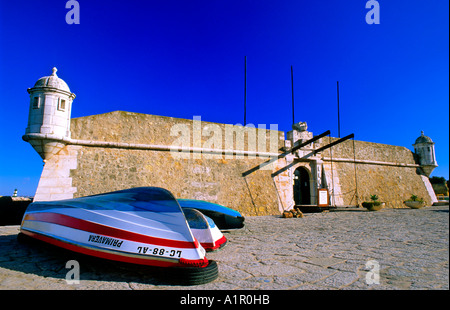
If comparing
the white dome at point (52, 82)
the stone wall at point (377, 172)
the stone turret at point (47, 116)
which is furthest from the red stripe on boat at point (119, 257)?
the stone wall at point (377, 172)

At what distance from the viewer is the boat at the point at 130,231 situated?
2643 millimetres

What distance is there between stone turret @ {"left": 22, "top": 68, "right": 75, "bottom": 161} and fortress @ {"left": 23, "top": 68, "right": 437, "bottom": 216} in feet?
0.09

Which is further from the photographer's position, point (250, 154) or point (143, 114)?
point (250, 154)

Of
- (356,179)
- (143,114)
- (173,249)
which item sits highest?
(143,114)

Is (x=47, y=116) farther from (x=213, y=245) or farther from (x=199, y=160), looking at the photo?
(x=213, y=245)

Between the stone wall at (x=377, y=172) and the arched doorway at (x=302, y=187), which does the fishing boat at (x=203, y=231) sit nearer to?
the arched doorway at (x=302, y=187)

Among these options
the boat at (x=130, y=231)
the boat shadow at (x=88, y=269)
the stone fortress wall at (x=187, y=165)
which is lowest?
the boat shadow at (x=88, y=269)

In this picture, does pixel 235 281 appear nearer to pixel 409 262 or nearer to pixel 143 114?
pixel 409 262

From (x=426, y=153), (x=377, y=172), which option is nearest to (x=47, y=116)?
(x=377, y=172)

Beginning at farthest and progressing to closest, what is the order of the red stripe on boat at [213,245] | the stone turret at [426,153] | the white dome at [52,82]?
the stone turret at [426,153] → the white dome at [52,82] → the red stripe on boat at [213,245]

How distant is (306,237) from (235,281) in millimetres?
3092

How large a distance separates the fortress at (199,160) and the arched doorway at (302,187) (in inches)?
2.2

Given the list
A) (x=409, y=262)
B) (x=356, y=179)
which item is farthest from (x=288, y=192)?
(x=409, y=262)
